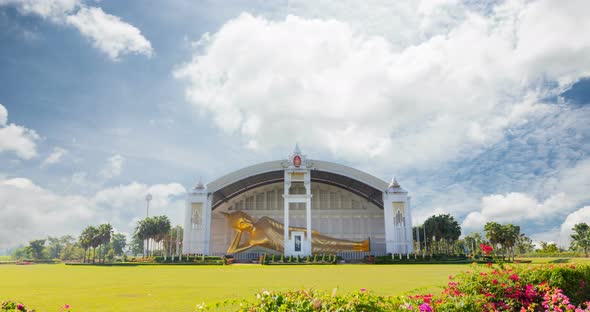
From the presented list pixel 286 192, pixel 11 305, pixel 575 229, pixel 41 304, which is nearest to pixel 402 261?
pixel 286 192

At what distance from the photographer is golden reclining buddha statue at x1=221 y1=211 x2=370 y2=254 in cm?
4959

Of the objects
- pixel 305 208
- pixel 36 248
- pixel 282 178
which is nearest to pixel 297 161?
pixel 282 178

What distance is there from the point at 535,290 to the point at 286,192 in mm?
39067

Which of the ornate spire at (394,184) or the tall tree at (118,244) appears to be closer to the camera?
the ornate spire at (394,184)

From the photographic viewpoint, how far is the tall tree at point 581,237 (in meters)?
67.8

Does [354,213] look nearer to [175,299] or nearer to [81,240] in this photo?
[81,240]

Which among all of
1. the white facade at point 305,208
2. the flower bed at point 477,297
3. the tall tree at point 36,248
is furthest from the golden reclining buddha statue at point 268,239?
the tall tree at point 36,248

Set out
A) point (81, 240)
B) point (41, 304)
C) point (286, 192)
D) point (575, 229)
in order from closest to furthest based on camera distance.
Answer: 1. point (41, 304)
2. point (286, 192)
3. point (81, 240)
4. point (575, 229)

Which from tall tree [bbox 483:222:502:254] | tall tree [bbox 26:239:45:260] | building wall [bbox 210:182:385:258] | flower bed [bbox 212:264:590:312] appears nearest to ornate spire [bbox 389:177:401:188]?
building wall [bbox 210:182:385:258]

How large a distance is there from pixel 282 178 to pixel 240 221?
27.8 ft

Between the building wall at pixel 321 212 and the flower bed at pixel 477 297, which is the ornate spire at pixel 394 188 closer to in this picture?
the building wall at pixel 321 212

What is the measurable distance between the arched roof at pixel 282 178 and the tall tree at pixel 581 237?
141 feet

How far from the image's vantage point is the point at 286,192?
47.1m

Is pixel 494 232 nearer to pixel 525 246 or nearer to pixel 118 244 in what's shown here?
pixel 525 246
